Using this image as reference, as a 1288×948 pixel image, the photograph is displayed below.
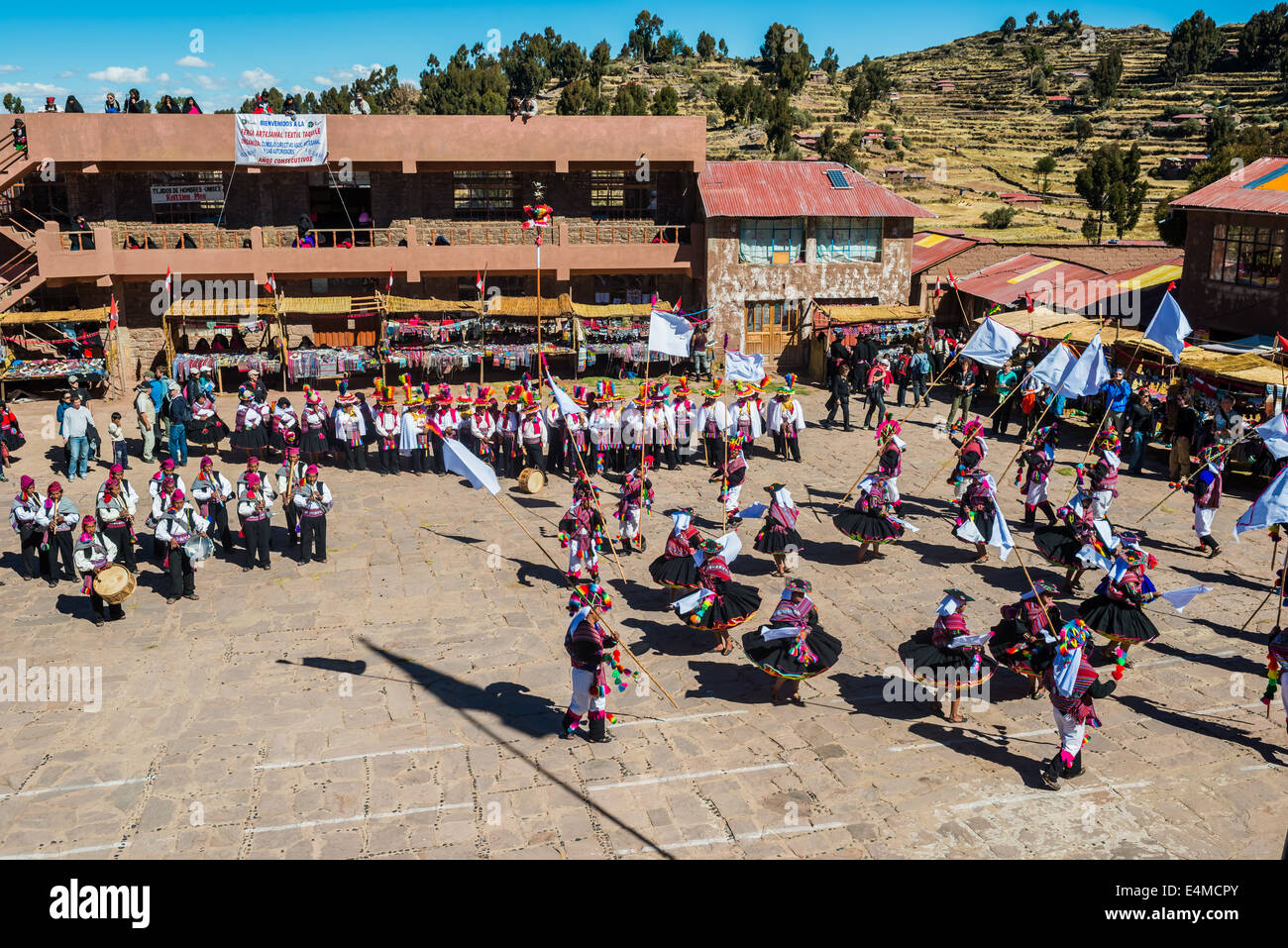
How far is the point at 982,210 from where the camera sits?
197 ft

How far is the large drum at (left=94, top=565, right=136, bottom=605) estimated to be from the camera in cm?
1401

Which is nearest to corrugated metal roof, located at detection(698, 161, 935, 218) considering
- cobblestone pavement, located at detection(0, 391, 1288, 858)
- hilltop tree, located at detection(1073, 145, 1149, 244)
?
cobblestone pavement, located at detection(0, 391, 1288, 858)

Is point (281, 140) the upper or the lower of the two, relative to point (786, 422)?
upper

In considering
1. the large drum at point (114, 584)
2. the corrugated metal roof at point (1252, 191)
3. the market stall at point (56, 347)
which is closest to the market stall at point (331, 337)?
the market stall at point (56, 347)

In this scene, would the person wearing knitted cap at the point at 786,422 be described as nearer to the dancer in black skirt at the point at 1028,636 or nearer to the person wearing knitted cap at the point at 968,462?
the person wearing knitted cap at the point at 968,462

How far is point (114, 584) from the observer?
14070 millimetres

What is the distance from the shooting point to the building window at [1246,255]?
25984mm

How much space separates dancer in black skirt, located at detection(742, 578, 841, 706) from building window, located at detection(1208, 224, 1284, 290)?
67.1ft

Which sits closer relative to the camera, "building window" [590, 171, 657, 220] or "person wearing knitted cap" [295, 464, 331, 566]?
"person wearing knitted cap" [295, 464, 331, 566]

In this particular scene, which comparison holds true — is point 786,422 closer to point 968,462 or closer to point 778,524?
point 968,462

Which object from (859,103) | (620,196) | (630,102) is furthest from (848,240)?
(859,103)

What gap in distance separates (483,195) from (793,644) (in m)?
22.9

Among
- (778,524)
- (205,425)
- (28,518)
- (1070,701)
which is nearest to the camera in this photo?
(1070,701)

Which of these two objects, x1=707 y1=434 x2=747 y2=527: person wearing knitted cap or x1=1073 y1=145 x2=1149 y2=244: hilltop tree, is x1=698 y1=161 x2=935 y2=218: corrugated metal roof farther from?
x1=1073 y1=145 x2=1149 y2=244: hilltop tree
